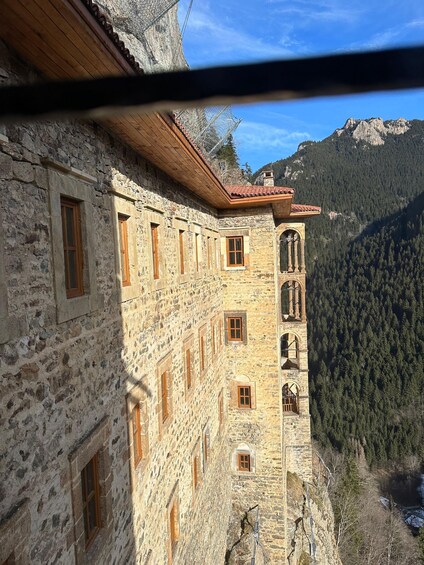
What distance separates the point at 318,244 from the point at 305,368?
76.2 meters

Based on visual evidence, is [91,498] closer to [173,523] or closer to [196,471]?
[173,523]

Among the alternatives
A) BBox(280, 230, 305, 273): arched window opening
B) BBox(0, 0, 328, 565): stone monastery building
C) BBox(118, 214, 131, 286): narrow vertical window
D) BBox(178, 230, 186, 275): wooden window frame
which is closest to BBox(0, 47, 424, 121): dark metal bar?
BBox(0, 0, 328, 565): stone monastery building

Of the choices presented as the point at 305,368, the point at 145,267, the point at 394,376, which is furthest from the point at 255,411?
the point at 394,376

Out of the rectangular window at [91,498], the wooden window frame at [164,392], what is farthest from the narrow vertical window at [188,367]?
the rectangular window at [91,498]

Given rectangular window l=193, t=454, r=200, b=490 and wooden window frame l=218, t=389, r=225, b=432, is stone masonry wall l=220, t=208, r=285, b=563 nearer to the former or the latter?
wooden window frame l=218, t=389, r=225, b=432

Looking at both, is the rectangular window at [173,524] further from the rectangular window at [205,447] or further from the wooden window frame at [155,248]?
the wooden window frame at [155,248]

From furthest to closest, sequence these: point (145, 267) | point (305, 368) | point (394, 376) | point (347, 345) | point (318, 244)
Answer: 1. point (318, 244)
2. point (347, 345)
3. point (394, 376)
4. point (305, 368)
5. point (145, 267)

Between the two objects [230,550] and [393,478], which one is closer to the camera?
[230,550]

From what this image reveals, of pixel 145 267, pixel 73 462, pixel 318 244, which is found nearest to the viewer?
pixel 73 462

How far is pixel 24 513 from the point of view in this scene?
3.20 m

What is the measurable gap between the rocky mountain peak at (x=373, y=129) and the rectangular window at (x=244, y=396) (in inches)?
5310

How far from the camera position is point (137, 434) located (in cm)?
618

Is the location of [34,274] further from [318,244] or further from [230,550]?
[318,244]

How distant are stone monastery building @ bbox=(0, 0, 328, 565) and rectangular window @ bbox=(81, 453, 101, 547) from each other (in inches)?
1.0
